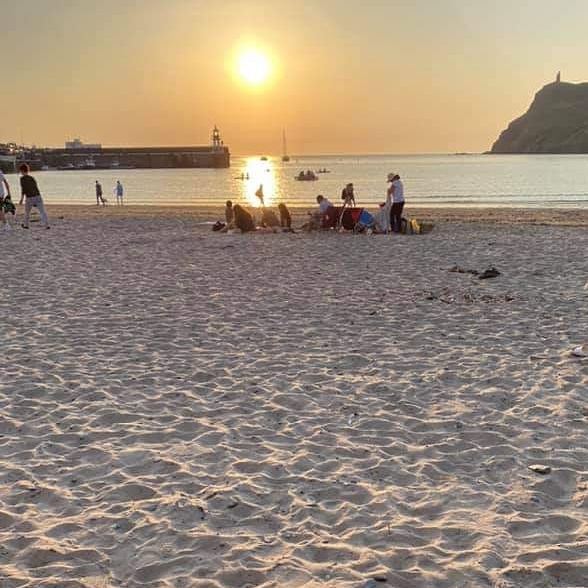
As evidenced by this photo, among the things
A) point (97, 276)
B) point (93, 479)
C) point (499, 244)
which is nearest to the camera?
point (93, 479)

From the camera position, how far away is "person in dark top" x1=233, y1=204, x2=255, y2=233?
683 inches

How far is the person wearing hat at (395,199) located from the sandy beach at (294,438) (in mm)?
6800

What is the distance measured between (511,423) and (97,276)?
8421mm

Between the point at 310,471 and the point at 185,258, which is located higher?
the point at 185,258

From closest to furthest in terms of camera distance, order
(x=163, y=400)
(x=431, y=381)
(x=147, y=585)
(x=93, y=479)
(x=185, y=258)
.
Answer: (x=147, y=585), (x=93, y=479), (x=163, y=400), (x=431, y=381), (x=185, y=258)

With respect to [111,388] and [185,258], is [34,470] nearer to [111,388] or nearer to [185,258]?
[111,388]

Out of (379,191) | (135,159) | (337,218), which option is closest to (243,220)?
(337,218)

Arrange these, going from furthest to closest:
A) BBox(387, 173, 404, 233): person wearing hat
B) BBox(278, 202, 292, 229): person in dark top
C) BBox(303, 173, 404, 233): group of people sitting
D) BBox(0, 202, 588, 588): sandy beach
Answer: BBox(278, 202, 292, 229): person in dark top, BBox(303, 173, 404, 233): group of people sitting, BBox(387, 173, 404, 233): person wearing hat, BBox(0, 202, 588, 588): sandy beach

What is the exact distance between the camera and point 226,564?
9.14 ft

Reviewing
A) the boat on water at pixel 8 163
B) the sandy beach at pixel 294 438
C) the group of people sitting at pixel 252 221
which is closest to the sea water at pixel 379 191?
the group of people sitting at pixel 252 221

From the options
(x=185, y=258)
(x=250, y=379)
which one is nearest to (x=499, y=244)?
(x=185, y=258)

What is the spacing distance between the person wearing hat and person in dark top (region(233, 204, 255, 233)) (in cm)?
438

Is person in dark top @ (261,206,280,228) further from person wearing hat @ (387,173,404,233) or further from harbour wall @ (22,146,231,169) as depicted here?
harbour wall @ (22,146,231,169)

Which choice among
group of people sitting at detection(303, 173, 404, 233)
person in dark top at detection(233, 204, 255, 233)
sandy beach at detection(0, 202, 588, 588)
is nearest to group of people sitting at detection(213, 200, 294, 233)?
person in dark top at detection(233, 204, 255, 233)
